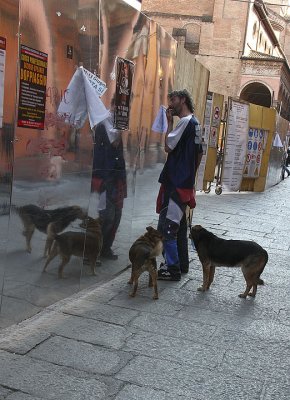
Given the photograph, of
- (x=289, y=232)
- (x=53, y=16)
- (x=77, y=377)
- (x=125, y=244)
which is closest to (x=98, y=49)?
(x=53, y=16)

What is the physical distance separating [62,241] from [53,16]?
186 cm

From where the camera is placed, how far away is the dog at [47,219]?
3967 mm

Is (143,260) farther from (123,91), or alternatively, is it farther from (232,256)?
(123,91)

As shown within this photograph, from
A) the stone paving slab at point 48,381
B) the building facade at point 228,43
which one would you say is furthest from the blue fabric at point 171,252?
the building facade at point 228,43

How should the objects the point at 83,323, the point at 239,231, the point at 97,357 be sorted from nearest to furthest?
1. the point at 97,357
2. the point at 83,323
3. the point at 239,231

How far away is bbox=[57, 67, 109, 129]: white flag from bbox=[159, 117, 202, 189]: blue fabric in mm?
1105

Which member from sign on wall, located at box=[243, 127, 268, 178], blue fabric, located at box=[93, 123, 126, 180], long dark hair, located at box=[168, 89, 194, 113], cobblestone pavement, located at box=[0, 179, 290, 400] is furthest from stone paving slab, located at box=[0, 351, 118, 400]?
Answer: sign on wall, located at box=[243, 127, 268, 178]

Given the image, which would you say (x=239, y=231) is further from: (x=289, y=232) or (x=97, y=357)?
(x=97, y=357)

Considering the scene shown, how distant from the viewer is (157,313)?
15.2 ft

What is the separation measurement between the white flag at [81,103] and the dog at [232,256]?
5.73 feet

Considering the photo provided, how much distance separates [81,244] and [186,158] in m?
1.46

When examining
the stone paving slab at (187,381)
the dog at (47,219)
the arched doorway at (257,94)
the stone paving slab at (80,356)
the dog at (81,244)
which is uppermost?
the arched doorway at (257,94)


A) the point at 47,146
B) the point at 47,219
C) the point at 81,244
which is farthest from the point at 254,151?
the point at 47,146

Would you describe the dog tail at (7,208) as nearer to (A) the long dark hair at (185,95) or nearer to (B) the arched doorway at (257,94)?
(A) the long dark hair at (185,95)
